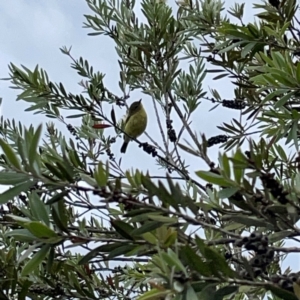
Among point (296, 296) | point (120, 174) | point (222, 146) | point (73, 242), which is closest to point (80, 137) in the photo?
point (120, 174)

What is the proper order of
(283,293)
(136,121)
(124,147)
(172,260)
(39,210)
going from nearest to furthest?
1. (172,260)
2. (283,293)
3. (39,210)
4. (136,121)
5. (124,147)

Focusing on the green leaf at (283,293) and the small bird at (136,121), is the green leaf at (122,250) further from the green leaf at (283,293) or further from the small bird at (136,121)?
the small bird at (136,121)

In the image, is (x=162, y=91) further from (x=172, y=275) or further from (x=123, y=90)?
(x=172, y=275)

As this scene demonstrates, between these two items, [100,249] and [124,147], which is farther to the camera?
[124,147]

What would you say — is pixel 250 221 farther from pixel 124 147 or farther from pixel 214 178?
pixel 124 147

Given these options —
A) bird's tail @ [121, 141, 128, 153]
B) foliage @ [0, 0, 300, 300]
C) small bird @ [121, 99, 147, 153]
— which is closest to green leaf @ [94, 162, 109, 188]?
foliage @ [0, 0, 300, 300]

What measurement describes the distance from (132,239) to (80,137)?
154 cm

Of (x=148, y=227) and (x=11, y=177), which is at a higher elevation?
(x=11, y=177)

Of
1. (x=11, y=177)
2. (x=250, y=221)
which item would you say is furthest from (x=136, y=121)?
(x=11, y=177)

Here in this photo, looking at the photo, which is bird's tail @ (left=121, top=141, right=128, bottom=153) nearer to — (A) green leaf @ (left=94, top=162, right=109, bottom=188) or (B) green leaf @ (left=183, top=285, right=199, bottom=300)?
(A) green leaf @ (left=94, top=162, right=109, bottom=188)

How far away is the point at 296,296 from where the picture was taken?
78 centimetres

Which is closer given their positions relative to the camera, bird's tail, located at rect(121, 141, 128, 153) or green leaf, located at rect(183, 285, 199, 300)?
green leaf, located at rect(183, 285, 199, 300)

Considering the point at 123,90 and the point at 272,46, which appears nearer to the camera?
the point at 272,46

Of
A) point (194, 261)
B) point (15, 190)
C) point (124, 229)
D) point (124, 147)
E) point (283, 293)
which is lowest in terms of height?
point (283, 293)
